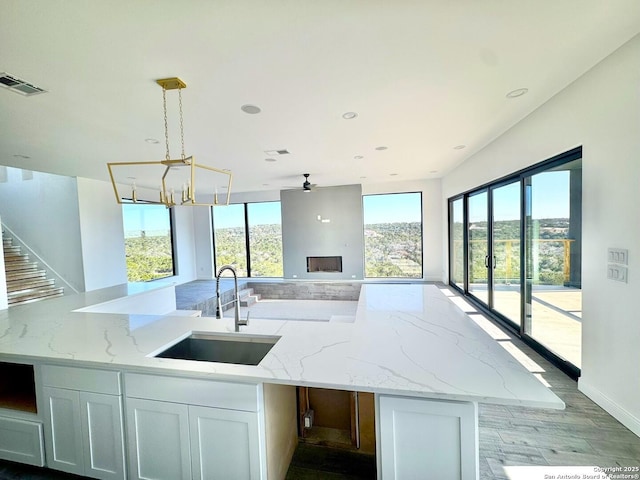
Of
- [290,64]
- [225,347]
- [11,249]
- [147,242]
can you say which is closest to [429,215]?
Result: [290,64]

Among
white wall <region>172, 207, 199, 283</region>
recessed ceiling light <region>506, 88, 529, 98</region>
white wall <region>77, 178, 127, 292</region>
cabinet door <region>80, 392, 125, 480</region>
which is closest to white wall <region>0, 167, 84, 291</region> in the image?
white wall <region>77, 178, 127, 292</region>

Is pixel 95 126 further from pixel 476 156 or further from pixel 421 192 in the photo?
pixel 421 192

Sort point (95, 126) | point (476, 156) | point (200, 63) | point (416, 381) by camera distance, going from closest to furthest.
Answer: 1. point (416, 381)
2. point (200, 63)
3. point (95, 126)
4. point (476, 156)

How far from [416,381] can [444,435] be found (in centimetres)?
26

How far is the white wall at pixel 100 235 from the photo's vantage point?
15.9 ft

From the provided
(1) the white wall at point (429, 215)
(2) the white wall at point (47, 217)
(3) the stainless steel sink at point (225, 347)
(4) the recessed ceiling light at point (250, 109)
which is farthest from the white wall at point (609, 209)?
(2) the white wall at point (47, 217)

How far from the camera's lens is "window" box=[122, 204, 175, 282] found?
19.5 feet

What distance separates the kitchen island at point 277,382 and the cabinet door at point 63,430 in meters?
0.02

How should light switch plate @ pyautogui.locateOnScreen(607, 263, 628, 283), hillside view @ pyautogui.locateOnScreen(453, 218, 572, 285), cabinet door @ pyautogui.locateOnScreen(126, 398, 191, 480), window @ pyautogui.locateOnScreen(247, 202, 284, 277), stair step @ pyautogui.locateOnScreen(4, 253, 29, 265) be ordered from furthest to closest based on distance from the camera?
→ window @ pyautogui.locateOnScreen(247, 202, 284, 277) < stair step @ pyautogui.locateOnScreen(4, 253, 29, 265) < hillside view @ pyautogui.locateOnScreen(453, 218, 572, 285) < light switch plate @ pyautogui.locateOnScreen(607, 263, 628, 283) < cabinet door @ pyautogui.locateOnScreen(126, 398, 191, 480)

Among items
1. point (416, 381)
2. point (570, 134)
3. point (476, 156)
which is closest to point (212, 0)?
point (416, 381)

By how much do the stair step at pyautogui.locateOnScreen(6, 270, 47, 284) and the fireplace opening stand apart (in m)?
5.42

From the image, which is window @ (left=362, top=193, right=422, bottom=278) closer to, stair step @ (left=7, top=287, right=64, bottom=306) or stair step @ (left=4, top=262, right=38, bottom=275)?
stair step @ (left=7, top=287, right=64, bottom=306)

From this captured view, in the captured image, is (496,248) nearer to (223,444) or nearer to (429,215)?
(429,215)

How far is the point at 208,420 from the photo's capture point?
1.31m
